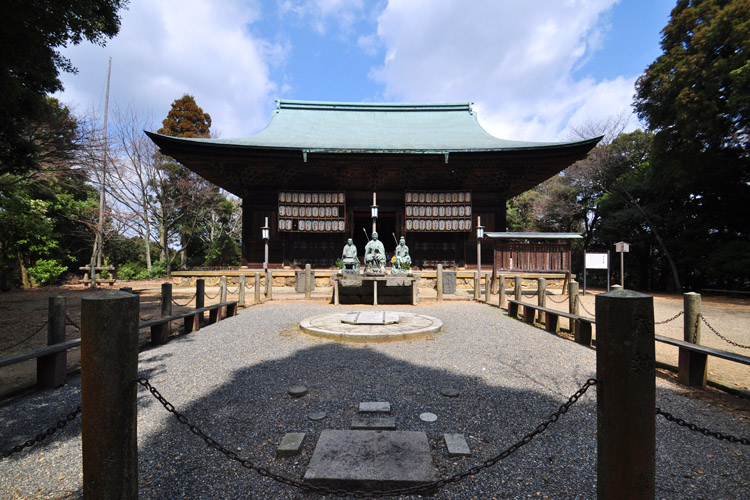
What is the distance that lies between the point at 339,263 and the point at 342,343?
817cm

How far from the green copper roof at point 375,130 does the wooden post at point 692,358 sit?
9551 millimetres

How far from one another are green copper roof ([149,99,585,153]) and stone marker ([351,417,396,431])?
1117 centimetres

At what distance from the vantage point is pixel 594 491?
2035mm

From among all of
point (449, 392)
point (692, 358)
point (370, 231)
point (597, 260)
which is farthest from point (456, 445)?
point (370, 231)

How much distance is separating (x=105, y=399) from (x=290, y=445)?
4.19ft

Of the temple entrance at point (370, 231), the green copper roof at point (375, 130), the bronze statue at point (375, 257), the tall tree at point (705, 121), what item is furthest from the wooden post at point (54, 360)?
the tall tree at point (705, 121)

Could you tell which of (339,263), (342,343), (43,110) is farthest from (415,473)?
(339,263)

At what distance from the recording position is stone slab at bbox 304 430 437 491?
2023 millimetres

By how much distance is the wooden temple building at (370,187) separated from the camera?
13.2m

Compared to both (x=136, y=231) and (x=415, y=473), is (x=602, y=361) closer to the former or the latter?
(x=415, y=473)

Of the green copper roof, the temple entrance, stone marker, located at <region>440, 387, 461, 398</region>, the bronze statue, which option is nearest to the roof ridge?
the green copper roof

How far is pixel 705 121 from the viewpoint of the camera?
10.7 metres

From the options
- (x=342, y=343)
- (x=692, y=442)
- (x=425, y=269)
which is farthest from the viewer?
(x=425, y=269)

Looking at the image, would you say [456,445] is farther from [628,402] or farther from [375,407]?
[628,402]
